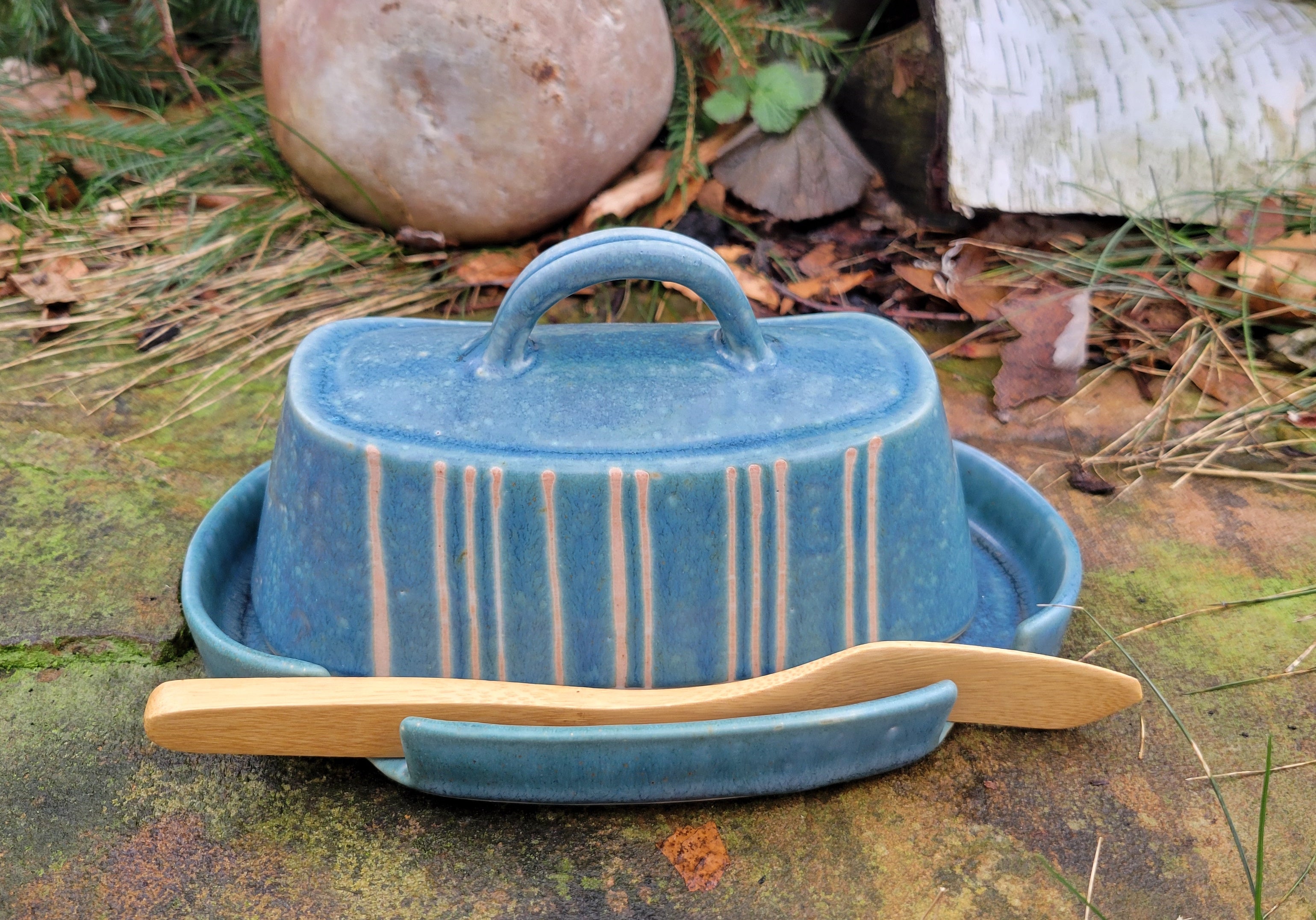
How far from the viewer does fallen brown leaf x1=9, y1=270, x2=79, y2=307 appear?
5.65 feet

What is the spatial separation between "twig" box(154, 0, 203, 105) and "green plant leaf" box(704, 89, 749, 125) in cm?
94

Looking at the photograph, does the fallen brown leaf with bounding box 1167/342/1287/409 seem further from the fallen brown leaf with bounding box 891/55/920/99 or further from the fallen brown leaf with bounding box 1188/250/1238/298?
the fallen brown leaf with bounding box 891/55/920/99

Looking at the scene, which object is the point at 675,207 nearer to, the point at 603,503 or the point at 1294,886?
the point at 603,503

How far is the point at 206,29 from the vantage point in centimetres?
239

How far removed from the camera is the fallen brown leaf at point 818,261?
183 centimetres

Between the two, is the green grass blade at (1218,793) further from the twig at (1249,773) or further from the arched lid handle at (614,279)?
the arched lid handle at (614,279)

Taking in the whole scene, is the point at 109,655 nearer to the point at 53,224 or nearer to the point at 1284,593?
the point at 53,224

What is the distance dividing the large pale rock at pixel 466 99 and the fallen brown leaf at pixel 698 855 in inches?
46.7

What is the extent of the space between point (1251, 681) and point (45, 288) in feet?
5.87

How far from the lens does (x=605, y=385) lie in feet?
3.01

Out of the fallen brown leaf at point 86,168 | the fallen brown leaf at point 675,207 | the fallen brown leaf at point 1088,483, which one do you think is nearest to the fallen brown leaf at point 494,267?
the fallen brown leaf at point 675,207

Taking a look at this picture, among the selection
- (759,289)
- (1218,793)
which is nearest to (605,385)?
(1218,793)

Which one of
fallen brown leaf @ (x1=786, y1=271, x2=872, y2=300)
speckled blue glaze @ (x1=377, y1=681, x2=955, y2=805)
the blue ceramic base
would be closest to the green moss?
the blue ceramic base

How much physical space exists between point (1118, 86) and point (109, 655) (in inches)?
66.4
